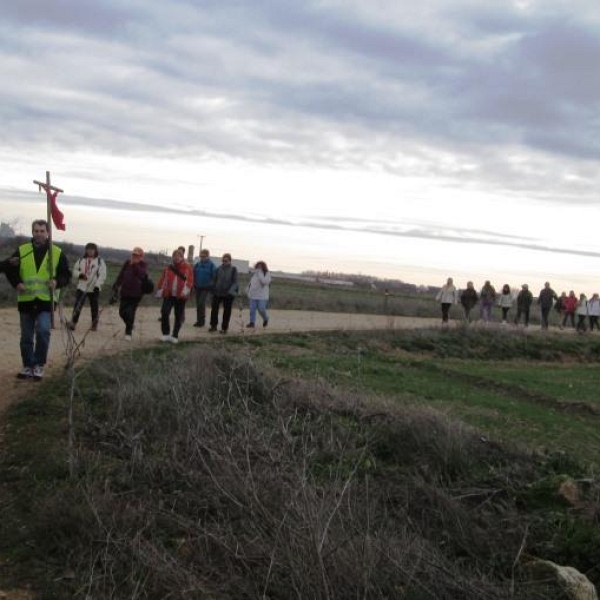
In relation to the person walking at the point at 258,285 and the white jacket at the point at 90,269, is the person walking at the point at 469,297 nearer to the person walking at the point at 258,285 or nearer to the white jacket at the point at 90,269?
the person walking at the point at 258,285

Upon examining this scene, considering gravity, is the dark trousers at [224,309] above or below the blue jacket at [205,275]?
below

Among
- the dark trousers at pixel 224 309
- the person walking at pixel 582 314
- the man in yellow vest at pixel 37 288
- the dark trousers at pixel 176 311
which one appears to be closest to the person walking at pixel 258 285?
the dark trousers at pixel 224 309

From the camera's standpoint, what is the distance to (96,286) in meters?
15.6

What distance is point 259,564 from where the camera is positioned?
4.80 m

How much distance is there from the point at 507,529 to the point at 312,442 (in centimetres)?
193


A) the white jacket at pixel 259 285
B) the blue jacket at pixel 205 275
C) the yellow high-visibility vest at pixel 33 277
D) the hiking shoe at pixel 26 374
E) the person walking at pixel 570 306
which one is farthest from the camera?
the person walking at pixel 570 306

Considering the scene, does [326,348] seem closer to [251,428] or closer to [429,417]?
[429,417]

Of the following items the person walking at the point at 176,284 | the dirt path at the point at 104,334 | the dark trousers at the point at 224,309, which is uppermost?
the person walking at the point at 176,284

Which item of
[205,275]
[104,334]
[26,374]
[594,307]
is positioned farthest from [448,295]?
[26,374]

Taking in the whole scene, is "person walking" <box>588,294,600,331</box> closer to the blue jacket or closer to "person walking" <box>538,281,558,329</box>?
"person walking" <box>538,281,558,329</box>

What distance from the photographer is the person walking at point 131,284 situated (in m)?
14.9

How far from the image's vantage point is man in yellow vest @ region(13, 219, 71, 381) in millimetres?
9664

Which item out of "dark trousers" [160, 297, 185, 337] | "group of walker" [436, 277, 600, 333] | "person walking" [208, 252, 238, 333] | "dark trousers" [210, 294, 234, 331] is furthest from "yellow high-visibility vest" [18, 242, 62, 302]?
"group of walker" [436, 277, 600, 333]

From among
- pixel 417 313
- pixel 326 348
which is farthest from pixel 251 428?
pixel 417 313
